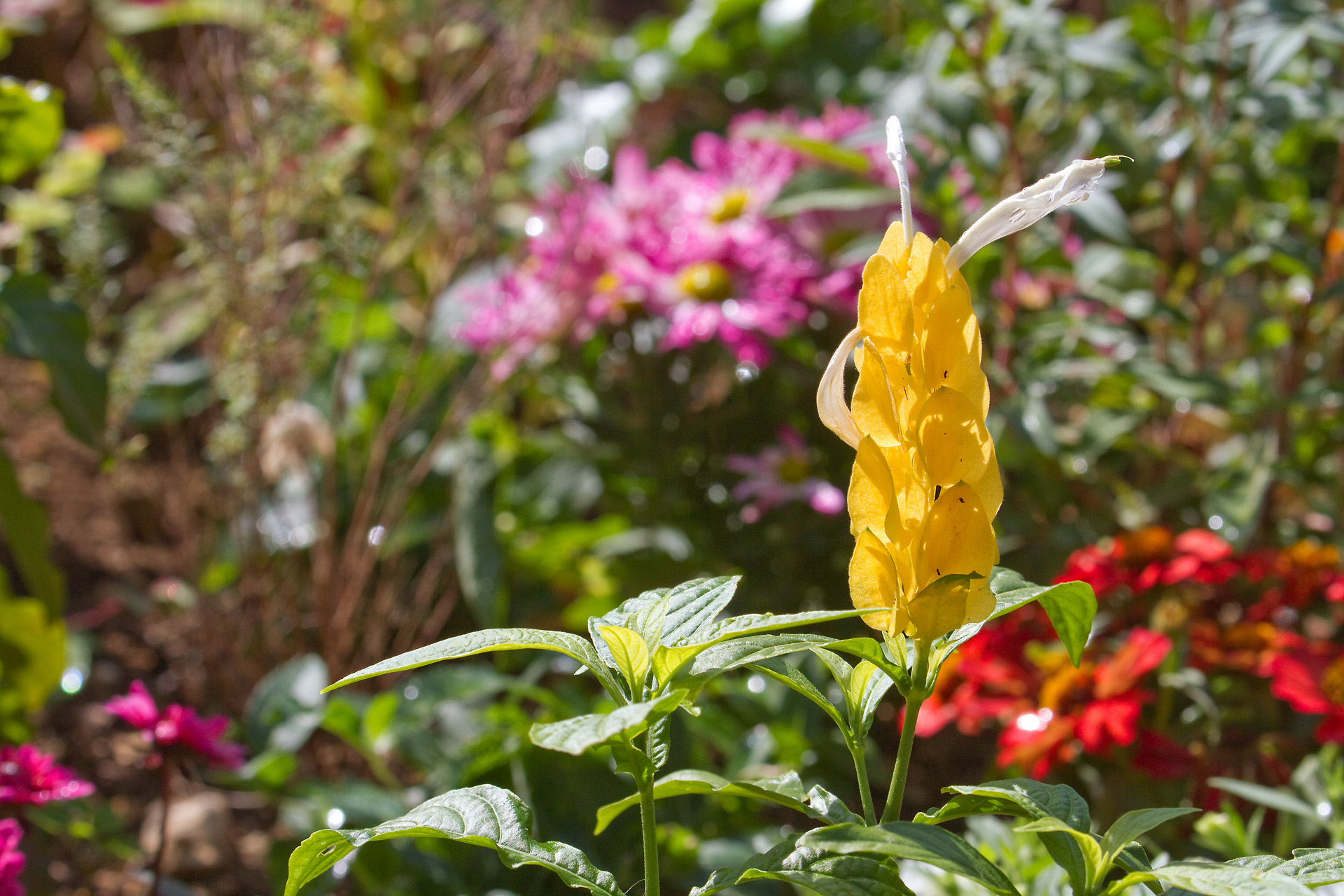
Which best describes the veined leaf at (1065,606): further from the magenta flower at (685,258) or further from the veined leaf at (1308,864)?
the magenta flower at (685,258)

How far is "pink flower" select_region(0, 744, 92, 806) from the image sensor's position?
87cm

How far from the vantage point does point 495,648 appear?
0.52 meters

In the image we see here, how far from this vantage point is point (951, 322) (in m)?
0.51

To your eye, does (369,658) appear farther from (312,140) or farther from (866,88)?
(866,88)

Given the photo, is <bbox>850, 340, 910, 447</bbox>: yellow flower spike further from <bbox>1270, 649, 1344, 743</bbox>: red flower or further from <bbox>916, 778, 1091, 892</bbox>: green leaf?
<bbox>1270, 649, 1344, 743</bbox>: red flower

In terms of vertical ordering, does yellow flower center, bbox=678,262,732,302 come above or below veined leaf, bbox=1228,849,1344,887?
below

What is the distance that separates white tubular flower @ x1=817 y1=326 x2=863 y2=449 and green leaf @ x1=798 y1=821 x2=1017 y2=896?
0.18 metres

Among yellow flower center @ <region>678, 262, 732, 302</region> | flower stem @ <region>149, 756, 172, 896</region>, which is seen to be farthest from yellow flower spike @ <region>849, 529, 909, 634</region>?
yellow flower center @ <region>678, 262, 732, 302</region>

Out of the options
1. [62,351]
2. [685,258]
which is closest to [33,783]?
[62,351]

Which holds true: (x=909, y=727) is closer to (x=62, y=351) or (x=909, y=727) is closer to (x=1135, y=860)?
(x=1135, y=860)

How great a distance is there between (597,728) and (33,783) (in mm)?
650

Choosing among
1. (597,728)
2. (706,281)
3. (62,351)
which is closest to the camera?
(597,728)

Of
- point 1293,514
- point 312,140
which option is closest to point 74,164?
point 312,140

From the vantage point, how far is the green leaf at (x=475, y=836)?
21.1 inches
